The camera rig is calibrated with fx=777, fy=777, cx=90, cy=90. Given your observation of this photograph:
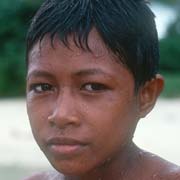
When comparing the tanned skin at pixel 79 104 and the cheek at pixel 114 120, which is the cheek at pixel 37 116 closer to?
the tanned skin at pixel 79 104

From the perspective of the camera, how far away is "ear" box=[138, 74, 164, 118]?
2777 millimetres

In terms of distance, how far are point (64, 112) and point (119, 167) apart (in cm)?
46

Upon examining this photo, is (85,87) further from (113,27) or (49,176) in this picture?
(49,176)

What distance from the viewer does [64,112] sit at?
2.49m

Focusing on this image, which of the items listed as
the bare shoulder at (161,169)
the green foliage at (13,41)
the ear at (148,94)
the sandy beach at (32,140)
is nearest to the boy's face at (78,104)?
the ear at (148,94)

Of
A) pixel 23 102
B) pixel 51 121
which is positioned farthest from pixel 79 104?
pixel 23 102

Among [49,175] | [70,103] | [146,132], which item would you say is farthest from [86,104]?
[146,132]

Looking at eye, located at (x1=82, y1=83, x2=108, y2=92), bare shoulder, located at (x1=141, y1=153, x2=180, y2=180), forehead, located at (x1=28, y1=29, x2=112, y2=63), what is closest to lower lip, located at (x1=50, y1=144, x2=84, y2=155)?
eye, located at (x1=82, y1=83, x2=108, y2=92)

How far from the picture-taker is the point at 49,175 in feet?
10.3

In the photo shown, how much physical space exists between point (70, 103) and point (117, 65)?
22 cm

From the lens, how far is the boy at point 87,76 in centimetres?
252

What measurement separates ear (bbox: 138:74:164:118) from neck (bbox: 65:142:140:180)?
0.46ft

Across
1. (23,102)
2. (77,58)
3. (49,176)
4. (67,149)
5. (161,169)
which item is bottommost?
(23,102)

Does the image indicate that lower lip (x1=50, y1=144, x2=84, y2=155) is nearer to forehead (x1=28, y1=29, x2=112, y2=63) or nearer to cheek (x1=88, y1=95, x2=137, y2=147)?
cheek (x1=88, y1=95, x2=137, y2=147)
